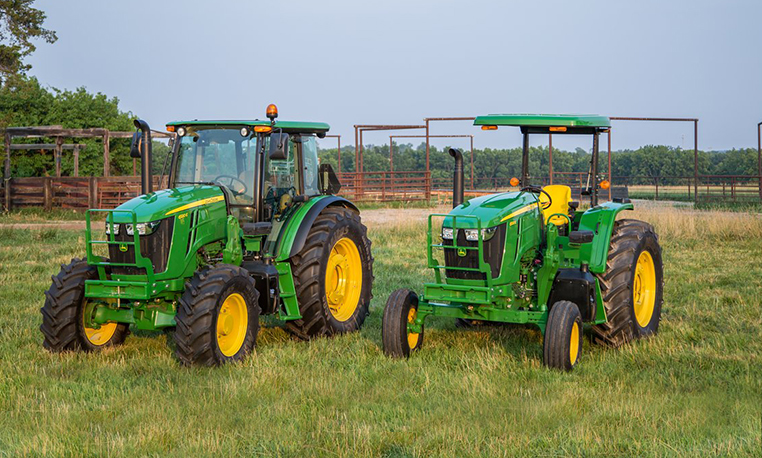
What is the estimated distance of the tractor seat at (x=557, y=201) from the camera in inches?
294

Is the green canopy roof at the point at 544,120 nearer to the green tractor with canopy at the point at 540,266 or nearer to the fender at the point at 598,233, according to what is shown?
the green tractor with canopy at the point at 540,266

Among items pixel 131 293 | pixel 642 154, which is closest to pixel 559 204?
pixel 131 293

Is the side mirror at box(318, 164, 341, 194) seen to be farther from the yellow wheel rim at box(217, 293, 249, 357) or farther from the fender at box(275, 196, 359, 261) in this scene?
the yellow wheel rim at box(217, 293, 249, 357)

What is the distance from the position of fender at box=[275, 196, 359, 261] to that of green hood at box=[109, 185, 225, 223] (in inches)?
26.1

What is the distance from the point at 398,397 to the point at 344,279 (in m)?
2.80

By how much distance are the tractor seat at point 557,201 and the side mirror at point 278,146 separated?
2.37 m

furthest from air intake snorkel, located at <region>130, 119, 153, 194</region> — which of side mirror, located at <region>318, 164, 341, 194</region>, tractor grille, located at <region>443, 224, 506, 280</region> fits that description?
tractor grille, located at <region>443, 224, 506, 280</region>

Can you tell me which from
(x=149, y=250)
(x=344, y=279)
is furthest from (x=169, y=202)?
(x=344, y=279)

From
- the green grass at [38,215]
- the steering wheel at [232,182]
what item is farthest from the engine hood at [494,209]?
the green grass at [38,215]

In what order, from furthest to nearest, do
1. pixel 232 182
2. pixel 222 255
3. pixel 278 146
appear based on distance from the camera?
pixel 232 182, pixel 222 255, pixel 278 146

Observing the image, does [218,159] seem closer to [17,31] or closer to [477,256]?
[477,256]

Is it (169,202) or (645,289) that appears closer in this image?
(169,202)

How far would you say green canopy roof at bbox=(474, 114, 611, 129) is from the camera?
706 cm

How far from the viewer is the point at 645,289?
7863mm
